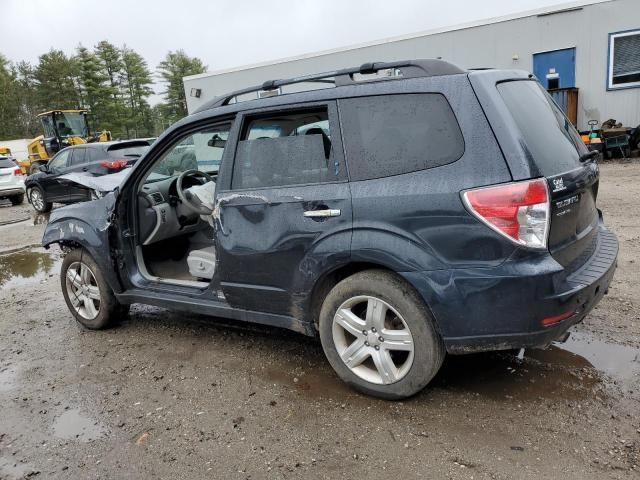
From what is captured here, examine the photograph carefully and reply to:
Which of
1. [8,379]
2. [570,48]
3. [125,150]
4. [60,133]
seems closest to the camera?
[8,379]

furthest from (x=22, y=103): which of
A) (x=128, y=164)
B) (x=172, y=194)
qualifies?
(x=172, y=194)

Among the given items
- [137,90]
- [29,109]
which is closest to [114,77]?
[137,90]

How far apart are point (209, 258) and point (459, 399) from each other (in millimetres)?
2171

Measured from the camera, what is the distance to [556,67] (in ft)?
45.6

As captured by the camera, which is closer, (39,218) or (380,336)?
(380,336)

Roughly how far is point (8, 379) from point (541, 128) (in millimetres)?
4056

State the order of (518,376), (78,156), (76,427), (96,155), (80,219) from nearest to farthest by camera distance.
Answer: (76,427), (518,376), (80,219), (96,155), (78,156)

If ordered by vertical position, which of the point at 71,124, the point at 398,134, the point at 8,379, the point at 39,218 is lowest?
the point at 39,218

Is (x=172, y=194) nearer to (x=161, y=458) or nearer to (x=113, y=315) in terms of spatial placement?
(x=113, y=315)

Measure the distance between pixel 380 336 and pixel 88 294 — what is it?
2911 mm

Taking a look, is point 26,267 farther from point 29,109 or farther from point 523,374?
point 29,109

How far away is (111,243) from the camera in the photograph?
13.8ft

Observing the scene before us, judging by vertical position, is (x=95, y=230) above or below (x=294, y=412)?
above

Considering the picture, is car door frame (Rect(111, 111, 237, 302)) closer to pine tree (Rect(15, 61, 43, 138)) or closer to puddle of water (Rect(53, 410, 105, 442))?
puddle of water (Rect(53, 410, 105, 442))
